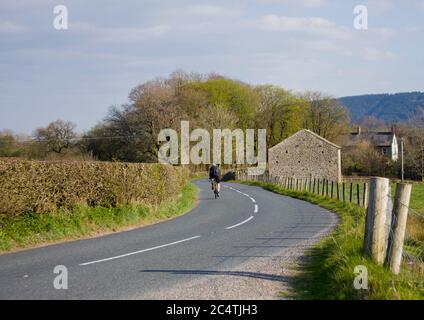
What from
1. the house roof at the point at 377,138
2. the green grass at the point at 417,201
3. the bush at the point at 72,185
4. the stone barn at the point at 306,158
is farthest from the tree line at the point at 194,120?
the green grass at the point at 417,201

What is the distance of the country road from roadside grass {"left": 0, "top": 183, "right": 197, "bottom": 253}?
0.67 metres

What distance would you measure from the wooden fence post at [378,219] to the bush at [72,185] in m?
8.67

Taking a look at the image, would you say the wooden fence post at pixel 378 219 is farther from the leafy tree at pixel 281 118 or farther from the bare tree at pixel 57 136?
the leafy tree at pixel 281 118

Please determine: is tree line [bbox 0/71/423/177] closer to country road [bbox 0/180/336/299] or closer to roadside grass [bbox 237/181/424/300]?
country road [bbox 0/180/336/299]

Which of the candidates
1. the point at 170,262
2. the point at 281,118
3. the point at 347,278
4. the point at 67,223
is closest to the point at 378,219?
the point at 347,278

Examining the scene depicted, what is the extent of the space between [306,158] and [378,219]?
6280cm

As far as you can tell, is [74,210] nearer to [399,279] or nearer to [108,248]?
[108,248]

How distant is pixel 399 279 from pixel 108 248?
7007 mm

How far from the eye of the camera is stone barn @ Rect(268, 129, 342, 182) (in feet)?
228

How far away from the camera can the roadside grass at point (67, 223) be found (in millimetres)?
12842

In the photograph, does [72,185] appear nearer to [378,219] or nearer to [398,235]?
[378,219]

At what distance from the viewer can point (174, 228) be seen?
16266 millimetres

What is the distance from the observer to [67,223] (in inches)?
574
